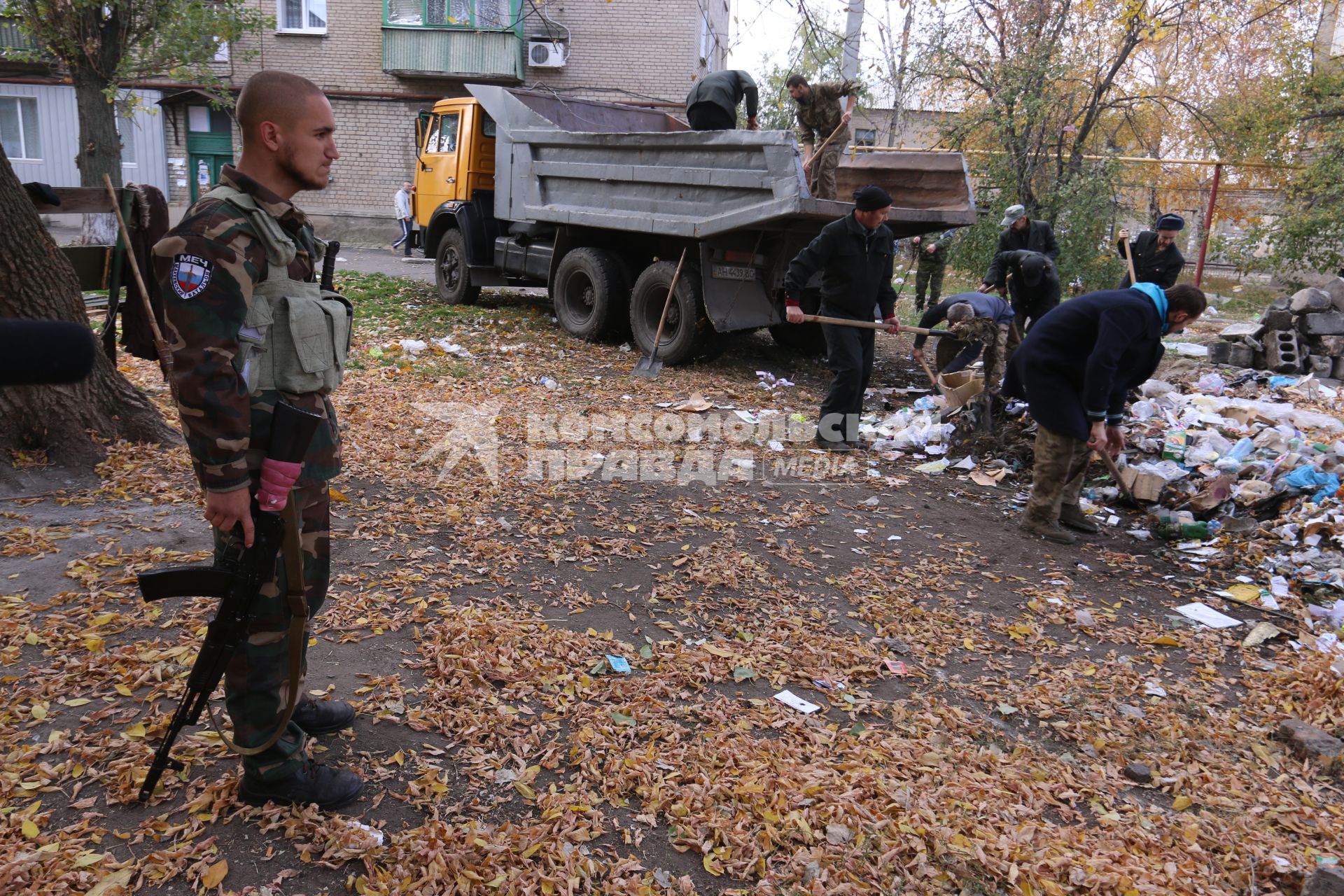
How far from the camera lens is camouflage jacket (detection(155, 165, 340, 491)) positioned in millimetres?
2002

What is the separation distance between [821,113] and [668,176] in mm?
1579

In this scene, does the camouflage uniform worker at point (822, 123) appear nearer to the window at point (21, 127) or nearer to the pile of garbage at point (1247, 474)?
the pile of garbage at point (1247, 474)

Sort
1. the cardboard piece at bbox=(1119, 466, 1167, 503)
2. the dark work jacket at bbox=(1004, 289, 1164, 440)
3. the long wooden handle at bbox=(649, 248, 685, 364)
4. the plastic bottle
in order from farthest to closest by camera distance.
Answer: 1. the long wooden handle at bbox=(649, 248, 685, 364)
2. the plastic bottle
3. the cardboard piece at bbox=(1119, 466, 1167, 503)
4. the dark work jacket at bbox=(1004, 289, 1164, 440)

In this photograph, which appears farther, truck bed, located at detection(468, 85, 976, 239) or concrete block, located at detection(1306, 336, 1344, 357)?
concrete block, located at detection(1306, 336, 1344, 357)

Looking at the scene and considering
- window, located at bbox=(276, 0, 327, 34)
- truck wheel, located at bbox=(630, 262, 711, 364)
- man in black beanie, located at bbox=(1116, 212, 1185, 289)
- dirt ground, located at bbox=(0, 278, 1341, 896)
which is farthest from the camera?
window, located at bbox=(276, 0, 327, 34)

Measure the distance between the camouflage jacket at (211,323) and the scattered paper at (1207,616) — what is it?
4.34m

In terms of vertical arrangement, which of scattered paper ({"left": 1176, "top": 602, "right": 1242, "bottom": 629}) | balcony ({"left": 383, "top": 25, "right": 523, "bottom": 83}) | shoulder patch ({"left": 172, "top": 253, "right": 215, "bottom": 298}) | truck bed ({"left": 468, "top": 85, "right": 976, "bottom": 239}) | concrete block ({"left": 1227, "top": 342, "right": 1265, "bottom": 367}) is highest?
balcony ({"left": 383, "top": 25, "right": 523, "bottom": 83})

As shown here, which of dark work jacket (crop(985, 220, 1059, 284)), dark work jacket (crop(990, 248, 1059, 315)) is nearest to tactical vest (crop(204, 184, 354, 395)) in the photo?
dark work jacket (crop(990, 248, 1059, 315))

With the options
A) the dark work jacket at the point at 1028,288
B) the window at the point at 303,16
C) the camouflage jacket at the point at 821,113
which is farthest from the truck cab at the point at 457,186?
the window at the point at 303,16

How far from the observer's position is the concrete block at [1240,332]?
973 cm

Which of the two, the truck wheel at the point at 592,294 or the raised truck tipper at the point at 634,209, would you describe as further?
the truck wheel at the point at 592,294

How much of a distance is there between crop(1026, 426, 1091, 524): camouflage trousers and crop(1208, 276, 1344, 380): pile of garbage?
567 cm

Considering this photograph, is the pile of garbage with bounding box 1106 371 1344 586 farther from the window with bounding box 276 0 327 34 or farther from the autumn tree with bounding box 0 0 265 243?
the window with bounding box 276 0 327 34

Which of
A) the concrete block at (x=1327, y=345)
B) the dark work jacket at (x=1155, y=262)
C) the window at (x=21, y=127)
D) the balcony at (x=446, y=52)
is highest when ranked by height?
the balcony at (x=446, y=52)
